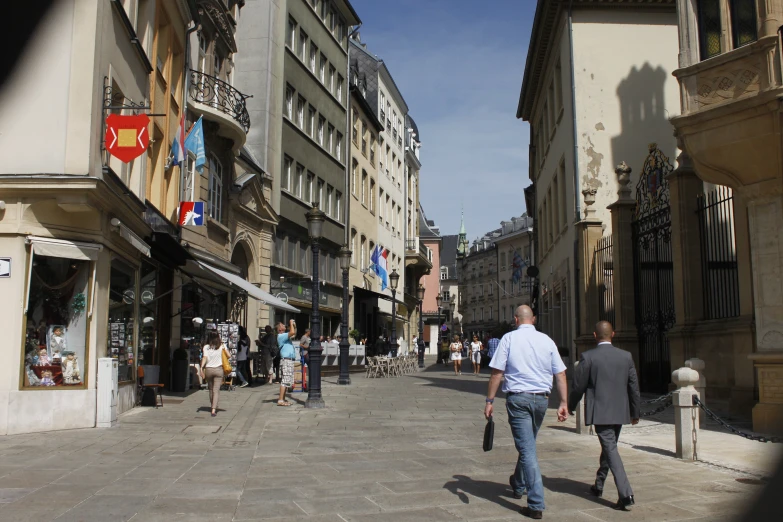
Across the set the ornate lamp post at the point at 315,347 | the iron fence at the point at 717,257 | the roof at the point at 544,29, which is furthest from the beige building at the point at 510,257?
the iron fence at the point at 717,257

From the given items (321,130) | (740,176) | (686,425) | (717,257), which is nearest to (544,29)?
(321,130)

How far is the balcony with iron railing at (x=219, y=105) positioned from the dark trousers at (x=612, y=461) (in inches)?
686

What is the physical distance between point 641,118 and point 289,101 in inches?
578

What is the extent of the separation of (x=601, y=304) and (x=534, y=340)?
13785mm

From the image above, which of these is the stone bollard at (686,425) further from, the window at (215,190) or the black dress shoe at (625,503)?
the window at (215,190)

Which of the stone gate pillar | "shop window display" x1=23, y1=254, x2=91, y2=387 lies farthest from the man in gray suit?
the stone gate pillar

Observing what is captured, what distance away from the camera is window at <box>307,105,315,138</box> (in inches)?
1377

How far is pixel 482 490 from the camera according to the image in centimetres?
754

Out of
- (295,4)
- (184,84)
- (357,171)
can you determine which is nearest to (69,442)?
(184,84)

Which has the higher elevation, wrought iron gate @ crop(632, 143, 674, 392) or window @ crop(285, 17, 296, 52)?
window @ crop(285, 17, 296, 52)

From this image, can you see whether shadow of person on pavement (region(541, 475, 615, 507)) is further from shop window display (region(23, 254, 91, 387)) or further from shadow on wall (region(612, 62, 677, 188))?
shadow on wall (region(612, 62, 677, 188))

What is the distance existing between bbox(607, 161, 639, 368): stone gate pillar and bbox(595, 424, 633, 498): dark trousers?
36.5 ft

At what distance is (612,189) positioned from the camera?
23.8 metres

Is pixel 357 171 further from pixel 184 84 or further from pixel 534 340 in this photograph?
pixel 534 340
